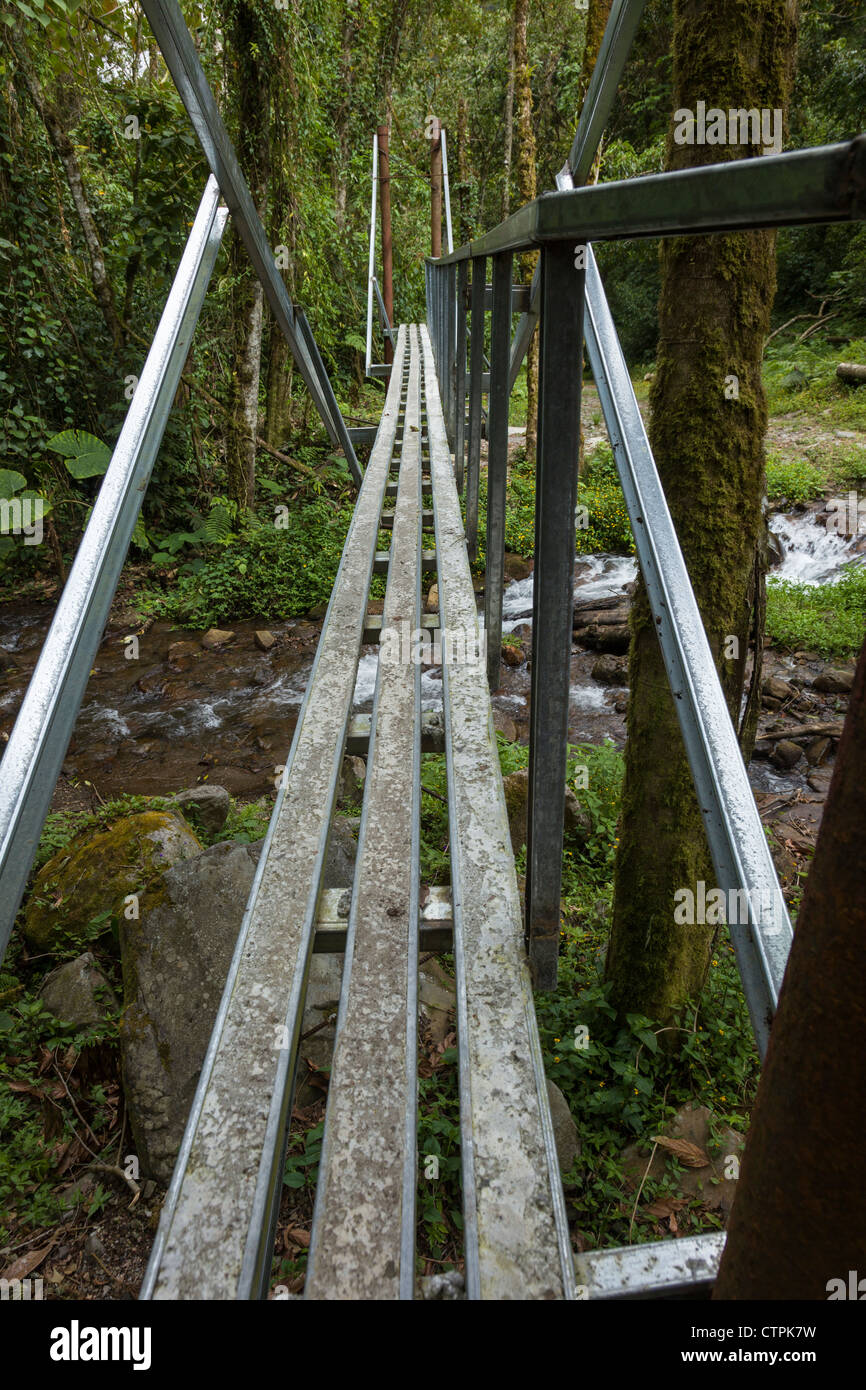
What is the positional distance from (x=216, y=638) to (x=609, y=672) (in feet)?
11.2

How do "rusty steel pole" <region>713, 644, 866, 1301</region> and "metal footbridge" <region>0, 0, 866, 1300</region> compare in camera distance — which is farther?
"metal footbridge" <region>0, 0, 866, 1300</region>

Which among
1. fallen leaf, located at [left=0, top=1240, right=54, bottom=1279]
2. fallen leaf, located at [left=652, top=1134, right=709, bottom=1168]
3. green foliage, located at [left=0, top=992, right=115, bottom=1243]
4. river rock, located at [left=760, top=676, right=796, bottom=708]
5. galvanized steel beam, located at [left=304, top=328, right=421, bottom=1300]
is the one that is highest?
galvanized steel beam, located at [left=304, top=328, right=421, bottom=1300]

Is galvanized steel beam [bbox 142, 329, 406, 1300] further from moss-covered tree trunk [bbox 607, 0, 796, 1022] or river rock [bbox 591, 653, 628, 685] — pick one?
river rock [bbox 591, 653, 628, 685]

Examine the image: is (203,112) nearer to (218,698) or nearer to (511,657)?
(218,698)

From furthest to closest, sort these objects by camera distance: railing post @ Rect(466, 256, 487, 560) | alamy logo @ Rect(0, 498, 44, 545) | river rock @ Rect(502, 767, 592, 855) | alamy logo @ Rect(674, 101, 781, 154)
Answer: alamy logo @ Rect(0, 498, 44, 545) → river rock @ Rect(502, 767, 592, 855) → railing post @ Rect(466, 256, 487, 560) → alamy logo @ Rect(674, 101, 781, 154)

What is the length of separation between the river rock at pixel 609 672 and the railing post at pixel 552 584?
458cm

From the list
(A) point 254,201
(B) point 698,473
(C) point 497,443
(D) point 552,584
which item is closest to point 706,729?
(D) point 552,584

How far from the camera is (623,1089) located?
7.52 feet

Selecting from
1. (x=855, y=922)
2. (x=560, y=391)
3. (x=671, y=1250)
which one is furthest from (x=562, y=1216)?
(x=560, y=391)

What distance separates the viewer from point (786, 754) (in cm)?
468

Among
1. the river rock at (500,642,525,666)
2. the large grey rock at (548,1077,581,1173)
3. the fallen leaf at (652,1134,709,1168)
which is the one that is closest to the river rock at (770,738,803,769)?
the river rock at (500,642,525,666)

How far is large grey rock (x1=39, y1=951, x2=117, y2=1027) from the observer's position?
8.14 feet

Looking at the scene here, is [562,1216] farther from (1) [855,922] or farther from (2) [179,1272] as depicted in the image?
(1) [855,922]

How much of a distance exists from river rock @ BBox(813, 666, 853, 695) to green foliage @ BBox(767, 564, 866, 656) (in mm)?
391
